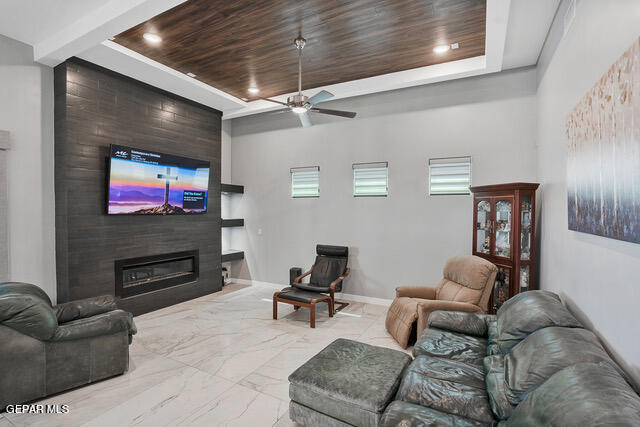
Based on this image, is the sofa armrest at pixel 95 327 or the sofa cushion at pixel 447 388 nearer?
the sofa cushion at pixel 447 388

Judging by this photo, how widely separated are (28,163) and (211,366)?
317 centimetres

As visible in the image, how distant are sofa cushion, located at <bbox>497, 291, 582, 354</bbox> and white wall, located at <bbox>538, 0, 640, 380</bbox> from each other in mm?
158

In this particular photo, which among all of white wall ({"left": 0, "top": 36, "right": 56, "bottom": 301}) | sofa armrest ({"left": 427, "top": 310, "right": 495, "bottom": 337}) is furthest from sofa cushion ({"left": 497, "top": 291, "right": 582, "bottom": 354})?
white wall ({"left": 0, "top": 36, "right": 56, "bottom": 301})

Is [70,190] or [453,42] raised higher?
[453,42]

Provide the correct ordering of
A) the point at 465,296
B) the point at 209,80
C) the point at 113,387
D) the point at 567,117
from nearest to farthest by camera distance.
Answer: the point at 567,117, the point at 113,387, the point at 465,296, the point at 209,80

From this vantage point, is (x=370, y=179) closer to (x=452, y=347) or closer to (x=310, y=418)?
(x=452, y=347)

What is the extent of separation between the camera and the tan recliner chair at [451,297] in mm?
3240

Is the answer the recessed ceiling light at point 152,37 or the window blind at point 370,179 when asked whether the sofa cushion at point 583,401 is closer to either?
the window blind at point 370,179

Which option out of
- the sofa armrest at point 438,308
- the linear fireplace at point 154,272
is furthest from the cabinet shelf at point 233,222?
the sofa armrest at point 438,308

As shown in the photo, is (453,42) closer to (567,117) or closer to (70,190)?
(567,117)

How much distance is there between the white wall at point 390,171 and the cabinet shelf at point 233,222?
0.52 feet

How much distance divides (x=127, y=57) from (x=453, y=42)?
393 centimetres

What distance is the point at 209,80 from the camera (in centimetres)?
479

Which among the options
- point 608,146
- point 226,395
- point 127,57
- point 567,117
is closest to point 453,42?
point 567,117
